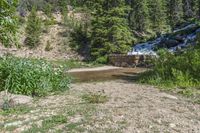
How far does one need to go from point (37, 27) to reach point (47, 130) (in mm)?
42761

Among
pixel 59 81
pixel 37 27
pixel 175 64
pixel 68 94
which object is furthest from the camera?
pixel 37 27

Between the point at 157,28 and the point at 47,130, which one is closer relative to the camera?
the point at 47,130

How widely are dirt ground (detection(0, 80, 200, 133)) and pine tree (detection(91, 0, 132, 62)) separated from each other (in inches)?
1169

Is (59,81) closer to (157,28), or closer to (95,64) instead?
(95,64)

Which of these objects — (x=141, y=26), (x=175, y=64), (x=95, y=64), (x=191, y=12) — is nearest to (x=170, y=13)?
(x=191, y=12)

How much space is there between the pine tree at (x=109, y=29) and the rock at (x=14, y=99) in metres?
28.9

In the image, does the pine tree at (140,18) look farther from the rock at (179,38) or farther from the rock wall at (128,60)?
the rock wall at (128,60)

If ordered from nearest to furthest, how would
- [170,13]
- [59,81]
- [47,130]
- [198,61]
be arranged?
1. [47,130]
2. [59,81]
3. [198,61]
4. [170,13]

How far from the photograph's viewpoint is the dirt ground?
339 inches

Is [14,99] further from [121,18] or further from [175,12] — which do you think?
[175,12]

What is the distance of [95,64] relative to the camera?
129 ft

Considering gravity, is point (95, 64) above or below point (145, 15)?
below

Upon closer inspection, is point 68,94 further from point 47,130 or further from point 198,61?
point 198,61

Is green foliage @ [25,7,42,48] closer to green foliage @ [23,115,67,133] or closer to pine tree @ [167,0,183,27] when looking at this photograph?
pine tree @ [167,0,183,27]
